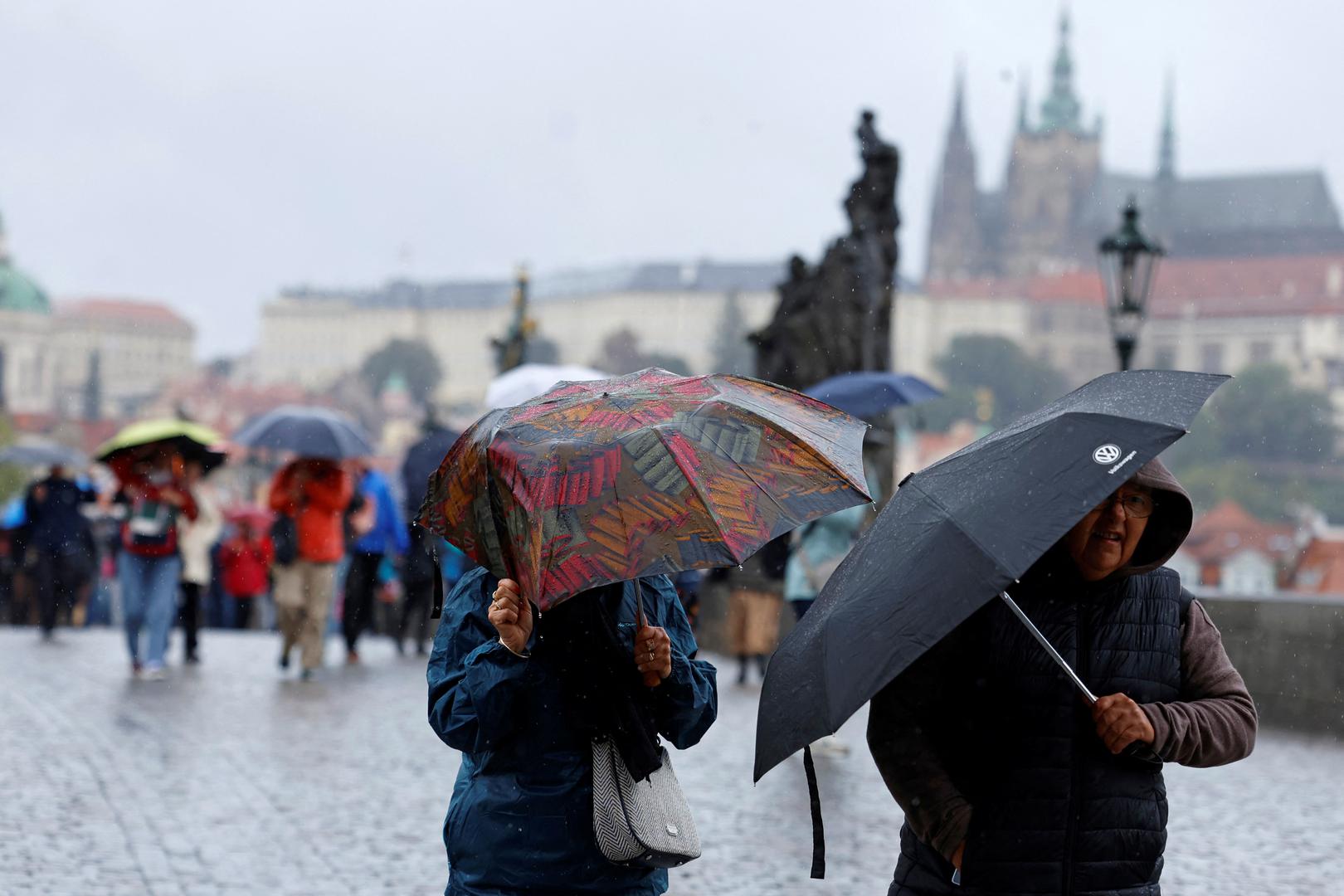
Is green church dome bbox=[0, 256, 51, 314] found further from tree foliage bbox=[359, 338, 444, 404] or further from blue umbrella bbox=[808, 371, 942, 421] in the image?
blue umbrella bbox=[808, 371, 942, 421]

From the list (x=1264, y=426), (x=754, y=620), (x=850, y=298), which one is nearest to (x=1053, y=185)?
(x=1264, y=426)

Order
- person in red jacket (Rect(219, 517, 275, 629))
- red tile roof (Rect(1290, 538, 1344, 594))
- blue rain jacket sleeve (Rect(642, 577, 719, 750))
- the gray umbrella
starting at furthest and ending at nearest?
red tile roof (Rect(1290, 538, 1344, 594)) < person in red jacket (Rect(219, 517, 275, 629)) < the gray umbrella < blue rain jacket sleeve (Rect(642, 577, 719, 750))

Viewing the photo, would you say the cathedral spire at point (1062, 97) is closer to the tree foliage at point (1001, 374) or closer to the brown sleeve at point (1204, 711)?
the tree foliage at point (1001, 374)

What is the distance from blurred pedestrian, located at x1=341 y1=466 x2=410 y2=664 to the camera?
13.1 m

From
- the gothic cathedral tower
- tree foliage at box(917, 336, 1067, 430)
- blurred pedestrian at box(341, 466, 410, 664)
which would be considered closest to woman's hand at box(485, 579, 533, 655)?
blurred pedestrian at box(341, 466, 410, 664)

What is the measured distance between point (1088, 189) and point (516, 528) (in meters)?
141

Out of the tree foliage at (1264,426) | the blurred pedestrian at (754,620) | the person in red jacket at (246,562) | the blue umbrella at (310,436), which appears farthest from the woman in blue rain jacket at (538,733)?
the tree foliage at (1264,426)

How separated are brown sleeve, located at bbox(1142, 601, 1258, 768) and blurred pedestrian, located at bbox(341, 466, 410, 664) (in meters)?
10.3

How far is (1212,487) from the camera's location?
332 feet

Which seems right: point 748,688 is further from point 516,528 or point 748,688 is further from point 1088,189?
point 1088,189

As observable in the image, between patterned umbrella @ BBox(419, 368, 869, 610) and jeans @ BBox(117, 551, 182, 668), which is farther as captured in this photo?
jeans @ BBox(117, 551, 182, 668)

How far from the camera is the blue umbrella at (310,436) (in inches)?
440

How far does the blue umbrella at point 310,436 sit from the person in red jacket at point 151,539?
54 cm

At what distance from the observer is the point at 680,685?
3289mm
